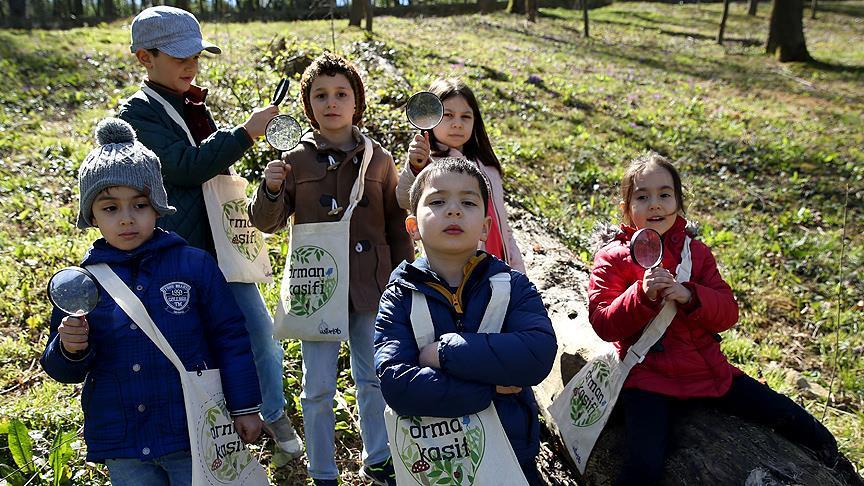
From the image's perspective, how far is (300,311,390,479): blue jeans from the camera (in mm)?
3172

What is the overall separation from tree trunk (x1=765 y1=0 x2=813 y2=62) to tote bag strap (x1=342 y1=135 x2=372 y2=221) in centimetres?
1797

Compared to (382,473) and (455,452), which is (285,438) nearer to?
(382,473)

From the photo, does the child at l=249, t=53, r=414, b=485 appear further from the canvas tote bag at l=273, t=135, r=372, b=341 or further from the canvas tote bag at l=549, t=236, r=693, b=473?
the canvas tote bag at l=549, t=236, r=693, b=473

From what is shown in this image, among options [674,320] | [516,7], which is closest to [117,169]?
[674,320]

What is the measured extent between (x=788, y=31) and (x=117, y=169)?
64.8 feet

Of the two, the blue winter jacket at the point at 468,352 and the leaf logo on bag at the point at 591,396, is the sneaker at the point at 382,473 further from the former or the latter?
the blue winter jacket at the point at 468,352

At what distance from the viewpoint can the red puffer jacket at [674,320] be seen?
113 inches

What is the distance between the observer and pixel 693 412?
10.1 feet

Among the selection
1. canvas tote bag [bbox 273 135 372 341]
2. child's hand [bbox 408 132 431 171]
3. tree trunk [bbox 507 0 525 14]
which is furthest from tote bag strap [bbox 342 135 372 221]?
tree trunk [bbox 507 0 525 14]

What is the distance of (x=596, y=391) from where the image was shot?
10.3 feet

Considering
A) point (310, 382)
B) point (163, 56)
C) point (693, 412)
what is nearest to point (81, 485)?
point (310, 382)

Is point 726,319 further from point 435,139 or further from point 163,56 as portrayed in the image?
point 163,56

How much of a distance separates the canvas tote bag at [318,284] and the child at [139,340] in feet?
1.83

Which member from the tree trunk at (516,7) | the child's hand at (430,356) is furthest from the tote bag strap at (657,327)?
the tree trunk at (516,7)
